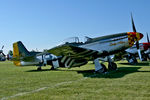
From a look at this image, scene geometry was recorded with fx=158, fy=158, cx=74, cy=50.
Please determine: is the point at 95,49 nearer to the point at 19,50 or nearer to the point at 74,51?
the point at 74,51

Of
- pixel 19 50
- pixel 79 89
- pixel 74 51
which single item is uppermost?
pixel 19 50

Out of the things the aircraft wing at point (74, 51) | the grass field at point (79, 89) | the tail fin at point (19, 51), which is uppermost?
the tail fin at point (19, 51)

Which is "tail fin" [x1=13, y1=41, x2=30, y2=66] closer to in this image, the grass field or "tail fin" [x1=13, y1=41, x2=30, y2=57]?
"tail fin" [x1=13, y1=41, x2=30, y2=57]

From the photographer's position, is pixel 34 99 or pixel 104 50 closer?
pixel 34 99

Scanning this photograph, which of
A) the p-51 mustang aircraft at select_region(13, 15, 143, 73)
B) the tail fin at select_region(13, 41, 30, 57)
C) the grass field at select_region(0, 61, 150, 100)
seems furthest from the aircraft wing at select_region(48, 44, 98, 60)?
the tail fin at select_region(13, 41, 30, 57)

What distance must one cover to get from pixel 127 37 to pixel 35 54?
9385 mm

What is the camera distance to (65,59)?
42.0ft

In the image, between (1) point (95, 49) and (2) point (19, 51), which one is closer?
(1) point (95, 49)

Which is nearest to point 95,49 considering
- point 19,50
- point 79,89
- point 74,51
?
point 74,51

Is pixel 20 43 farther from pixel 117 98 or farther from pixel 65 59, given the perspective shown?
pixel 117 98

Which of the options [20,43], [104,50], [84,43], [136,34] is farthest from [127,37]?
[20,43]

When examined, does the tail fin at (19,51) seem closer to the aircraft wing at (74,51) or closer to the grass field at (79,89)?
the aircraft wing at (74,51)

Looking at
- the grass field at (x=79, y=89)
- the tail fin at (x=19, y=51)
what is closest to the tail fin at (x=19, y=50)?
the tail fin at (x=19, y=51)

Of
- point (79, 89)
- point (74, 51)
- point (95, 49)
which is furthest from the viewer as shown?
point (95, 49)
